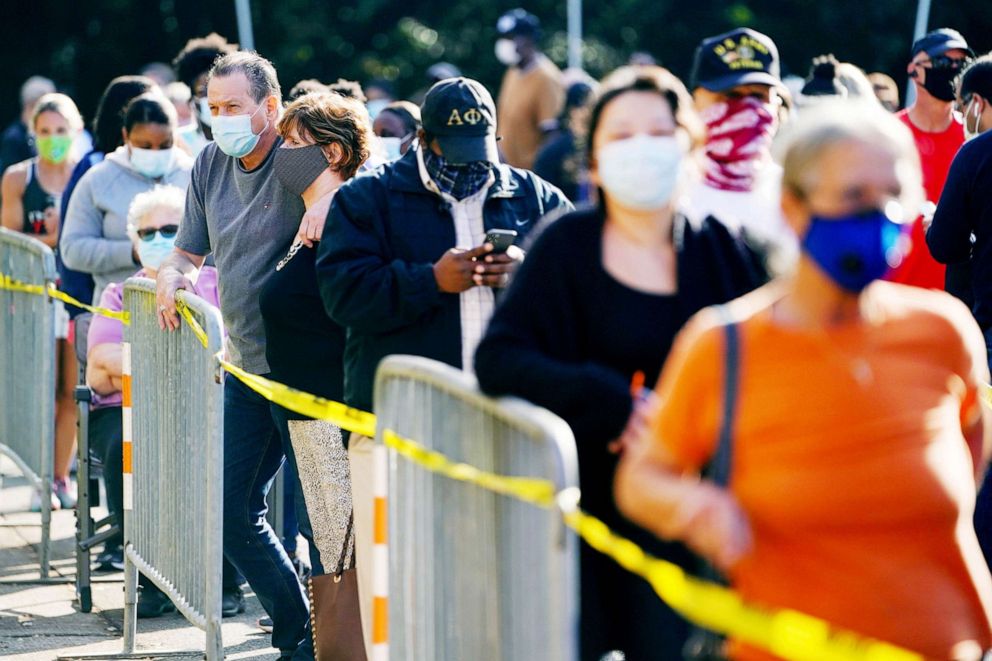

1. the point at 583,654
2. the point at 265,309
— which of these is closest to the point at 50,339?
the point at 265,309

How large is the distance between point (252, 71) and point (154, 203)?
1056 mm

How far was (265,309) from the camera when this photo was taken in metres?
5.54

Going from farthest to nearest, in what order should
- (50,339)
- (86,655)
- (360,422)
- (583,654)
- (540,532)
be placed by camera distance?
1. (50,339)
2. (86,655)
3. (360,422)
4. (583,654)
5. (540,532)

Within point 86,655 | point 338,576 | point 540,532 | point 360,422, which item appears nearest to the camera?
point 540,532

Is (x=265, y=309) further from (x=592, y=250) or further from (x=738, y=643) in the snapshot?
(x=738, y=643)

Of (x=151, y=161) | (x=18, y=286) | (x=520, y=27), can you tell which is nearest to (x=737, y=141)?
(x=151, y=161)

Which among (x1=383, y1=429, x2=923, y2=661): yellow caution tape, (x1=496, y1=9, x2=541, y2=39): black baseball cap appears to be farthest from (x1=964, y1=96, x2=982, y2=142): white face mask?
(x1=496, y1=9, x2=541, y2=39): black baseball cap

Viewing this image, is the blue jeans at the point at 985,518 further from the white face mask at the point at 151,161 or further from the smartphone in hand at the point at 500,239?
the white face mask at the point at 151,161

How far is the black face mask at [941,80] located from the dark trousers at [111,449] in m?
3.84

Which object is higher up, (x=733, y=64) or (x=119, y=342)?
(x=733, y=64)

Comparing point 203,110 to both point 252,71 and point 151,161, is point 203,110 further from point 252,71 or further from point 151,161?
point 252,71

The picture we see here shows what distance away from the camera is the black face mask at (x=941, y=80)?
7.89 m

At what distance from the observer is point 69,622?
6.83 metres

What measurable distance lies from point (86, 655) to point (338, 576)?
150 centimetres
